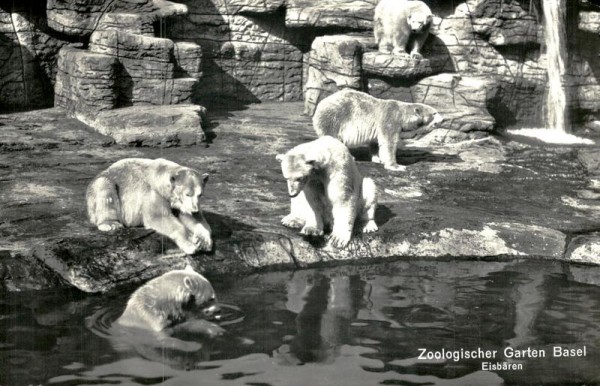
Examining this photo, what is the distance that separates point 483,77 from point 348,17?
8.51 ft

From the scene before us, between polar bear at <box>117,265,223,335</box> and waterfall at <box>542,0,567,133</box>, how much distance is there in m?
10.8

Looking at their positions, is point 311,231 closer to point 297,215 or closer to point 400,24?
point 297,215

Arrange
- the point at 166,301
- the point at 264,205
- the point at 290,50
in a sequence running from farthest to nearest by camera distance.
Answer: the point at 290,50 → the point at 264,205 → the point at 166,301

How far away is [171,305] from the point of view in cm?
643

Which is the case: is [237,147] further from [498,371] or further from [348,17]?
[498,371]

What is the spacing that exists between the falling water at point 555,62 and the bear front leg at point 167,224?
32.1 feet

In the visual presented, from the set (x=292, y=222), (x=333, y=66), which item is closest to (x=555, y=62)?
(x=333, y=66)

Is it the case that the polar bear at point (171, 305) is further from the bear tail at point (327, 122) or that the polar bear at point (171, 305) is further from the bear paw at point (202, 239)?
the bear tail at point (327, 122)

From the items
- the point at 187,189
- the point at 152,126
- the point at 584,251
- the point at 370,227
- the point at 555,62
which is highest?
the point at 555,62

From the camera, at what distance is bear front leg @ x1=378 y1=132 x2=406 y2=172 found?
38.9 ft

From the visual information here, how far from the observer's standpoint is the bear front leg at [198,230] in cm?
773

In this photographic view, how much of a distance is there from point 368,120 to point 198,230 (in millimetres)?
4696

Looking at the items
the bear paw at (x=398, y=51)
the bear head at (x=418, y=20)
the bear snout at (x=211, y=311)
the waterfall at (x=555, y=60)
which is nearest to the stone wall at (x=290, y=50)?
the waterfall at (x=555, y=60)

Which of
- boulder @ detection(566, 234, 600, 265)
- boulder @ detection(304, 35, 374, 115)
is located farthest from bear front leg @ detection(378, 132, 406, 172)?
boulder @ detection(566, 234, 600, 265)
